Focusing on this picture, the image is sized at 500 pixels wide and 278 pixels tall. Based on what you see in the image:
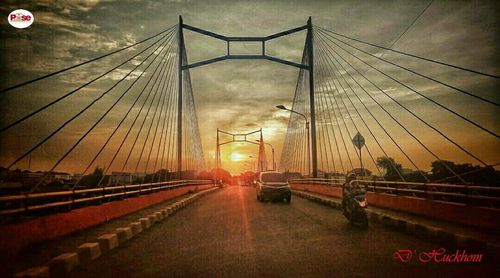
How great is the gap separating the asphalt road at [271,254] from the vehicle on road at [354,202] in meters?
0.42

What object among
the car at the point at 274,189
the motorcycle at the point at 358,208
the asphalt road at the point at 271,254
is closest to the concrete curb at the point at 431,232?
the asphalt road at the point at 271,254

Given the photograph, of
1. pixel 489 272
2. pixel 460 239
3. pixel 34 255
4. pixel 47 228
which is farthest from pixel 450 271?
pixel 47 228

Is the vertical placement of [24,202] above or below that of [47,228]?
above

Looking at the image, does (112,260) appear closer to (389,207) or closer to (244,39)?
(389,207)

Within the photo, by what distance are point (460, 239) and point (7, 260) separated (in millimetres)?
7613

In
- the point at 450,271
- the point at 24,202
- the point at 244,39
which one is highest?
the point at 244,39

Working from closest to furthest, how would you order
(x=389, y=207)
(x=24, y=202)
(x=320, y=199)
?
(x=24, y=202) < (x=389, y=207) < (x=320, y=199)

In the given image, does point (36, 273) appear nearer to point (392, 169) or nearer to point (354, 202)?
point (354, 202)

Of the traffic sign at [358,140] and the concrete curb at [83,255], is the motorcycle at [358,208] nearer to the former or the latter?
the concrete curb at [83,255]

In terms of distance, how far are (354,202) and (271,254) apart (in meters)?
4.56

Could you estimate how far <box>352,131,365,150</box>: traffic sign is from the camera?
1903cm

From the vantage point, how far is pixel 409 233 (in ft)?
31.2

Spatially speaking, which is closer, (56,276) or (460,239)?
(56,276)

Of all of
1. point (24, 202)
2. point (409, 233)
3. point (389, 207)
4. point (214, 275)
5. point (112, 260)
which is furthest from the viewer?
point (389, 207)
